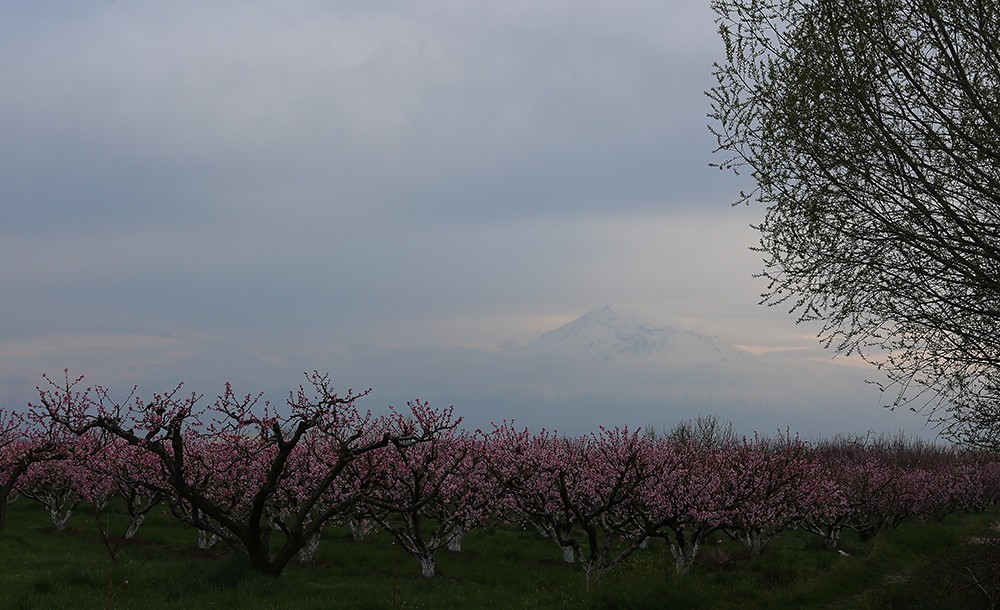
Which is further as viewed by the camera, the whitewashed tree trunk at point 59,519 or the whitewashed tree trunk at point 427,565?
the whitewashed tree trunk at point 59,519

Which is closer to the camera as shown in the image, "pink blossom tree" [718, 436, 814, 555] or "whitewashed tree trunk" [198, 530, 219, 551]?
"pink blossom tree" [718, 436, 814, 555]

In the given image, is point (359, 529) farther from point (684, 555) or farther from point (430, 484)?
point (684, 555)

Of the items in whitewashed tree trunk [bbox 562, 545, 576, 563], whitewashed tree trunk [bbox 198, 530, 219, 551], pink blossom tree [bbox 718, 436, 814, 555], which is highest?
pink blossom tree [bbox 718, 436, 814, 555]

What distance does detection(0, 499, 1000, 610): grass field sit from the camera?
17.5 metres

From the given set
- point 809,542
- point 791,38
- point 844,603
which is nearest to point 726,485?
point 844,603

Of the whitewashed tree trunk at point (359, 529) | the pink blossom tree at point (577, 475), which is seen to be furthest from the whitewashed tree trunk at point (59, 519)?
the pink blossom tree at point (577, 475)

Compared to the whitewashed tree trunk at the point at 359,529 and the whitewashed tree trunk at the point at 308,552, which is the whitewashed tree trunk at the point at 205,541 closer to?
the whitewashed tree trunk at the point at 308,552

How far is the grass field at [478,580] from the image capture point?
57.3ft

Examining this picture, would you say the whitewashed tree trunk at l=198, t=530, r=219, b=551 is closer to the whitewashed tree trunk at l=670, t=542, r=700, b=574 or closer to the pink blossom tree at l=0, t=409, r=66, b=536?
the pink blossom tree at l=0, t=409, r=66, b=536

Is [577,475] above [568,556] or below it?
above

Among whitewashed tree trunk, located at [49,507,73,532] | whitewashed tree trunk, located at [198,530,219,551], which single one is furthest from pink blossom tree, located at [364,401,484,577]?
whitewashed tree trunk, located at [49,507,73,532]

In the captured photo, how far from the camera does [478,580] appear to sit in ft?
93.4

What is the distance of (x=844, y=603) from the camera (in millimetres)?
18688

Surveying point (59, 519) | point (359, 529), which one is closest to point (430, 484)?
point (359, 529)
